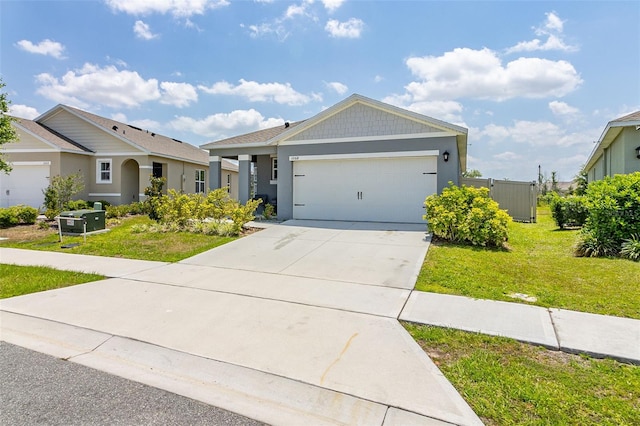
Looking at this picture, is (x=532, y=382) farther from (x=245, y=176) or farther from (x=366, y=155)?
(x=245, y=176)

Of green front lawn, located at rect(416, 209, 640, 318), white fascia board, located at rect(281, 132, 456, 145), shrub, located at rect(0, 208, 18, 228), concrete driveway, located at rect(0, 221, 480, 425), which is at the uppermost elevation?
white fascia board, located at rect(281, 132, 456, 145)

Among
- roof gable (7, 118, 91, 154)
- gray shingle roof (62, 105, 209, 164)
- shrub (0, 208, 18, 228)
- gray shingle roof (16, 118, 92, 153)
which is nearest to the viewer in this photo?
shrub (0, 208, 18, 228)

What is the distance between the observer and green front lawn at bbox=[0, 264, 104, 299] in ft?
18.7

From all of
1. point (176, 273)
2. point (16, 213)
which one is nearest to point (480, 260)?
point (176, 273)

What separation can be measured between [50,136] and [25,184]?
9.52 feet

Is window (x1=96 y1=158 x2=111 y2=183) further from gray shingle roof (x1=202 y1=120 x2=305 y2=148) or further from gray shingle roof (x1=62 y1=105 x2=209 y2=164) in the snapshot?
gray shingle roof (x1=202 y1=120 x2=305 y2=148)

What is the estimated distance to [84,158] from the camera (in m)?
18.8

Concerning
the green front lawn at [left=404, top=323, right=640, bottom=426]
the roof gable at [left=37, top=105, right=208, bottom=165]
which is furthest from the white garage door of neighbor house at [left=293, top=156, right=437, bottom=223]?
the roof gable at [left=37, top=105, right=208, bottom=165]

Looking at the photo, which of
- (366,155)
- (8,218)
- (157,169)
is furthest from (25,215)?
(366,155)

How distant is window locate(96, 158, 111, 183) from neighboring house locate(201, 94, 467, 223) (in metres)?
9.52

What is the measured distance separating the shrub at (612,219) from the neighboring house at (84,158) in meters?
19.0

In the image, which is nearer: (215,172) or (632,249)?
(632,249)

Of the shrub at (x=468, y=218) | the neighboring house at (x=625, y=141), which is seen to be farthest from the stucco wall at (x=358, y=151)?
the neighboring house at (x=625, y=141)

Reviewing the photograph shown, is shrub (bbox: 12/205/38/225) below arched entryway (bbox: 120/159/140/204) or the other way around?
below
